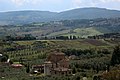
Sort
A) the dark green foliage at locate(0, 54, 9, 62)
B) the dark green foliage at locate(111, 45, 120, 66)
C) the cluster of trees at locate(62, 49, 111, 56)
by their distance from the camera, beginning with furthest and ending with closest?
the cluster of trees at locate(62, 49, 111, 56), the dark green foliage at locate(0, 54, 9, 62), the dark green foliage at locate(111, 45, 120, 66)

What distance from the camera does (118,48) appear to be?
6775cm

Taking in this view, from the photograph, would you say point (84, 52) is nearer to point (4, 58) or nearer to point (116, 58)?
point (4, 58)

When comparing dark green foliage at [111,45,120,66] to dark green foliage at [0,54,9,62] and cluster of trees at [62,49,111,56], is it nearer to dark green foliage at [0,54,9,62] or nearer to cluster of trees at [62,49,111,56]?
cluster of trees at [62,49,111,56]

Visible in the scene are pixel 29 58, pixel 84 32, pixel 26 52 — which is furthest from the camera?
pixel 84 32

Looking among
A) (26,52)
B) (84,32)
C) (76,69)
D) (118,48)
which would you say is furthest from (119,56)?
(84,32)

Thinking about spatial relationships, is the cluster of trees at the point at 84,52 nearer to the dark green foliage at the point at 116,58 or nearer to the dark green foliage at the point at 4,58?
the dark green foliage at the point at 4,58

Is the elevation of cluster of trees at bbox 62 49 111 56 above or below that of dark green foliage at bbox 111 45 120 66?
below

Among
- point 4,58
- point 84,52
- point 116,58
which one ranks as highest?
point 116,58

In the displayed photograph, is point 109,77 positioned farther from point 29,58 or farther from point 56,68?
point 29,58

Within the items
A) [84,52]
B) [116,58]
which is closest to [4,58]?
[84,52]

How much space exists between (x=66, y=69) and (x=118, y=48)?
1162 centimetres

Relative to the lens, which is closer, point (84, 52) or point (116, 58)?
point (116, 58)

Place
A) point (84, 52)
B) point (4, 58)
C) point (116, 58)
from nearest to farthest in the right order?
point (116, 58)
point (4, 58)
point (84, 52)

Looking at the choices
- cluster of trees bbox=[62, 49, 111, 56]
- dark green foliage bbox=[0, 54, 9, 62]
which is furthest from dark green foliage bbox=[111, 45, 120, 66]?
dark green foliage bbox=[0, 54, 9, 62]
